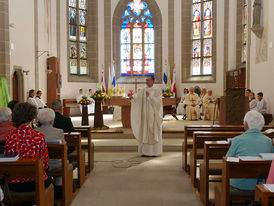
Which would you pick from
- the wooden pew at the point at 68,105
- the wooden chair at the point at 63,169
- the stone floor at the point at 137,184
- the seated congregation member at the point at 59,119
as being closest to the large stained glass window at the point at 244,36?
the wooden pew at the point at 68,105

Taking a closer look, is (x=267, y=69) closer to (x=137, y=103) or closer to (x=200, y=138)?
(x=137, y=103)

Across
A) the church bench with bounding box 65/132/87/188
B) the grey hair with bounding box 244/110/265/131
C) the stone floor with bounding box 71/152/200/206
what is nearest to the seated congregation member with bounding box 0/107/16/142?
the church bench with bounding box 65/132/87/188

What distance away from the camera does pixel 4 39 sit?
30.8 ft

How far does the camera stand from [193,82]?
16.4 m

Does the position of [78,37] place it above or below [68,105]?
above

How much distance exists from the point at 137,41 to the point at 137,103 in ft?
36.9

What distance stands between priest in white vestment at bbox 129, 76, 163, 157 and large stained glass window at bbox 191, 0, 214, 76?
32.9ft

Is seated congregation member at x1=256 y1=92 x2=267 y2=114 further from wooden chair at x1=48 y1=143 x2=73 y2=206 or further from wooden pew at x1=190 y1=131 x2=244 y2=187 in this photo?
wooden chair at x1=48 y1=143 x2=73 y2=206

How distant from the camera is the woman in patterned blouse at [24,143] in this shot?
2.76 metres

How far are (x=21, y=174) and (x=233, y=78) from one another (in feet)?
41.7

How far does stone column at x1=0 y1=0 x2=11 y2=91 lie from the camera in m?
9.30

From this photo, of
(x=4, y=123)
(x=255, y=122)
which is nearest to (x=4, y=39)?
(x=4, y=123)

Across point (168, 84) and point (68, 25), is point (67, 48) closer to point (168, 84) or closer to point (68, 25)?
point (68, 25)

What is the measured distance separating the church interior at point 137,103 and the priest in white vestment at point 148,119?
0.02 meters
